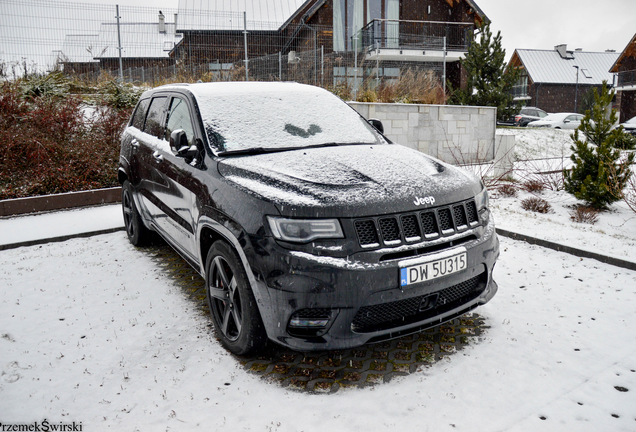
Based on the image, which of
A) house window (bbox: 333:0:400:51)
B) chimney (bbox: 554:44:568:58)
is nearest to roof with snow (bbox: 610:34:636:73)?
chimney (bbox: 554:44:568:58)

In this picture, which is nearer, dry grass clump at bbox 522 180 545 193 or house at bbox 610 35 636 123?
dry grass clump at bbox 522 180 545 193

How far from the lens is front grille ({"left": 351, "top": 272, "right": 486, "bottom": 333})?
2.76 m

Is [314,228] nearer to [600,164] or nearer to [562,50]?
[600,164]

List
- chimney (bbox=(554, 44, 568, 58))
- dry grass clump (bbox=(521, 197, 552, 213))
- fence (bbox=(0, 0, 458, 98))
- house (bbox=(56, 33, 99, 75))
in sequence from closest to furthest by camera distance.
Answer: dry grass clump (bbox=(521, 197, 552, 213)) → fence (bbox=(0, 0, 458, 98)) → house (bbox=(56, 33, 99, 75)) → chimney (bbox=(554, 44, 568, 58))

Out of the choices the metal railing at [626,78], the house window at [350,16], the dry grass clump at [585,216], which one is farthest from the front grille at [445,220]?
the metal railing at [626,78]

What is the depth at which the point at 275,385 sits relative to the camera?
9.60 ft

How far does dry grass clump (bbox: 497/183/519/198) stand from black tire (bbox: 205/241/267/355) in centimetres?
671

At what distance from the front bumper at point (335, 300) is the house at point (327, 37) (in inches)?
449

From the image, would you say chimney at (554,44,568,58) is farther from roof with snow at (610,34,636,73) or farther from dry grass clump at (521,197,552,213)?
dry grass clump at (521,197,552,213)

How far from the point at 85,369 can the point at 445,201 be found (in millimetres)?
2642

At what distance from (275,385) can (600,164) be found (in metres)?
6.34

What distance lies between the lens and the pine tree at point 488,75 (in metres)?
18.4

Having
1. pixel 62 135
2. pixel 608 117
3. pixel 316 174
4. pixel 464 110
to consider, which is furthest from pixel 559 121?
pixel 316 174

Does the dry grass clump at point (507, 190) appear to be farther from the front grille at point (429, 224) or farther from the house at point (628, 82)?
the house at point (628, 82)
